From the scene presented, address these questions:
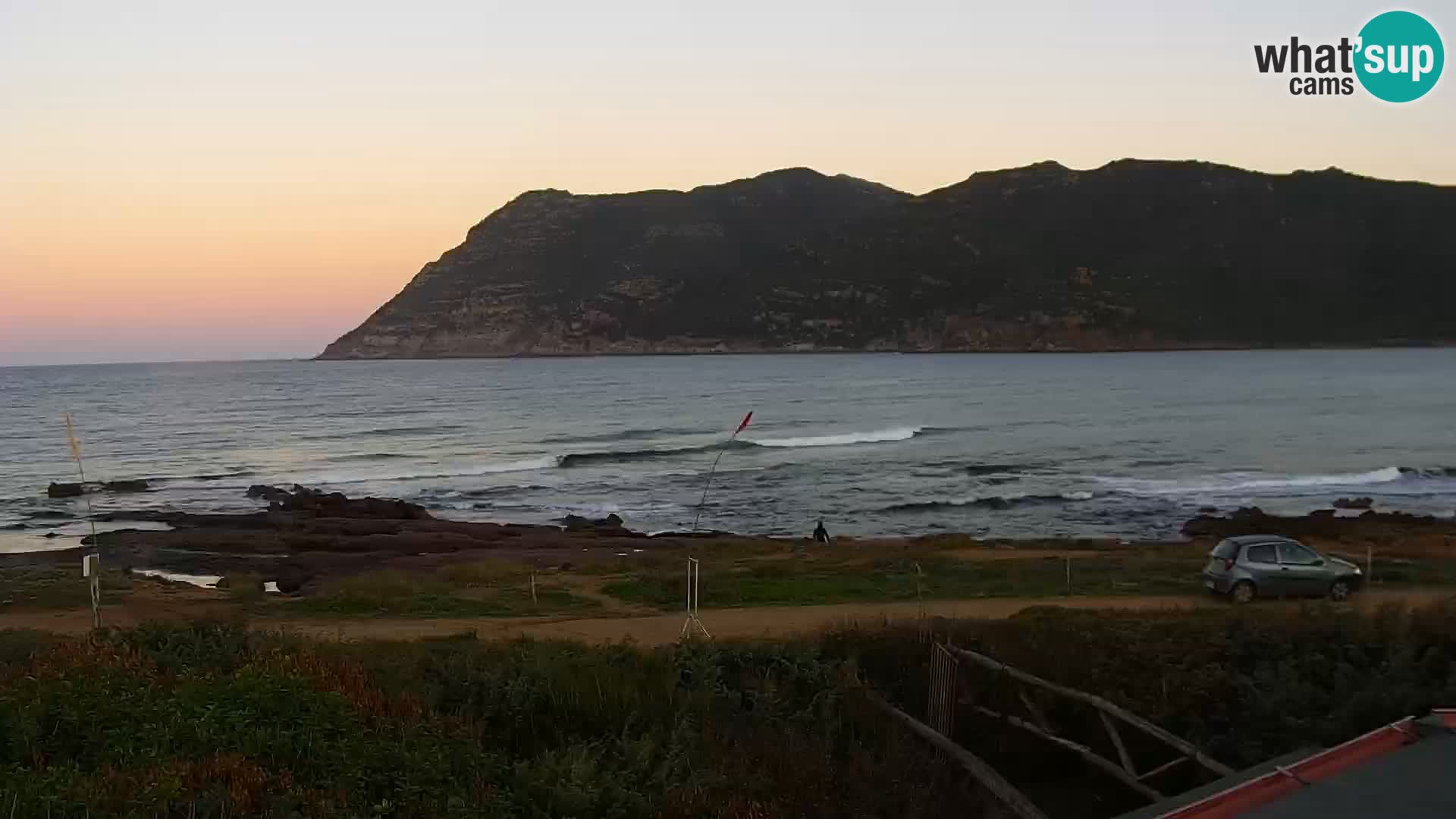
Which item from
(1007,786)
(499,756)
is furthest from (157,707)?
(1007,786)

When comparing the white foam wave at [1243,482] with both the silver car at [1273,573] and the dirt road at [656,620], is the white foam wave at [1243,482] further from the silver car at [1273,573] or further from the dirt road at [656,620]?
the dirt road at [656,620]

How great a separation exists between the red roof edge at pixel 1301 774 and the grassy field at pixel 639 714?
3364 mm

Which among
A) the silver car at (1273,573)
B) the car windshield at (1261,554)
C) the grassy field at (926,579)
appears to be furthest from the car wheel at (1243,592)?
the grassy field at (926,579)

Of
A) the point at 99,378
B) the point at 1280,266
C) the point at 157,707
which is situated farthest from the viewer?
the point at 99,378

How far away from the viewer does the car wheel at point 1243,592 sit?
19.5 m

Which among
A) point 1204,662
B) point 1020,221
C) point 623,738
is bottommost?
point 1204,662

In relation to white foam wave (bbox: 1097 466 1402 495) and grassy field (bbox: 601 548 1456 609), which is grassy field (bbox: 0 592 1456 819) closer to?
grassy field (bbox: 601 548 1456 609)

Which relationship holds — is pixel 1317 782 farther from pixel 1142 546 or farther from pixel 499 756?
pixel 1142 546

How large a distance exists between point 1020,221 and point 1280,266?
143 feet

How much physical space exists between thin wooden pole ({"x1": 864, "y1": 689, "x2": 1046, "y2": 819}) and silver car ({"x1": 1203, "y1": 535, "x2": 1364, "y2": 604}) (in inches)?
441

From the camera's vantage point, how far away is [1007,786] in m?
8.90

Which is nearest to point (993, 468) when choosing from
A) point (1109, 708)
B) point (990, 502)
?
point (990, 502)

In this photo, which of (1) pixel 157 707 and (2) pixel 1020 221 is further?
(2) pixel 1020 221

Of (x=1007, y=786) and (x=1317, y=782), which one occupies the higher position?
(x=1317, y=782)
